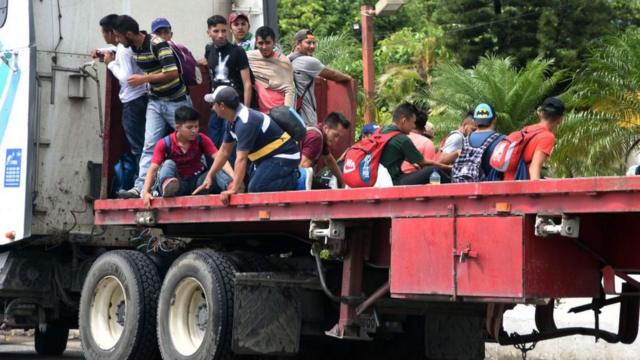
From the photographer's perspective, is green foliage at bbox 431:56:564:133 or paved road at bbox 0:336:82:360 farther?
green foliage at bbox 431:56:564:133

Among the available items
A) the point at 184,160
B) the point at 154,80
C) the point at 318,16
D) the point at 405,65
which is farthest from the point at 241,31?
the point at 318,16

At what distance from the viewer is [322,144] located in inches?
429

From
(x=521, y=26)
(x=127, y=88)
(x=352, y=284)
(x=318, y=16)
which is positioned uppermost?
(x=318, y=16)

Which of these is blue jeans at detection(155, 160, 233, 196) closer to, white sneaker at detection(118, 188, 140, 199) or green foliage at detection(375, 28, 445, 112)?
white sneaker at detection(118, 188, 140, 199)

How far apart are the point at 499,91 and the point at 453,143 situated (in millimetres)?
17236

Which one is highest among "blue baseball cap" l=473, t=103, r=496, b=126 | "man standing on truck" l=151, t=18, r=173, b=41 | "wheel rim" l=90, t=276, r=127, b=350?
"man standing on truck" l=151, t=18, r=173, b=41

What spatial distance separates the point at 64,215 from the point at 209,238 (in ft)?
5.40

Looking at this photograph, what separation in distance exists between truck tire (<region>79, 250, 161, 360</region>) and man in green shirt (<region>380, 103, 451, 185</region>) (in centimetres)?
217

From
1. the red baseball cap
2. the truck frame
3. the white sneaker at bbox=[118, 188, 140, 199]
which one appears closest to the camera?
the truck frame

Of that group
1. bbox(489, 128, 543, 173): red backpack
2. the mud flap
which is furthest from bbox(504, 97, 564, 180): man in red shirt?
the mud flap

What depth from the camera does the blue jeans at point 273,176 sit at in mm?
10031

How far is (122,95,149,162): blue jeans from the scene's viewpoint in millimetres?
11648

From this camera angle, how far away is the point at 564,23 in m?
34.9

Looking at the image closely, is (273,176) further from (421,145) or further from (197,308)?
(421,145)
